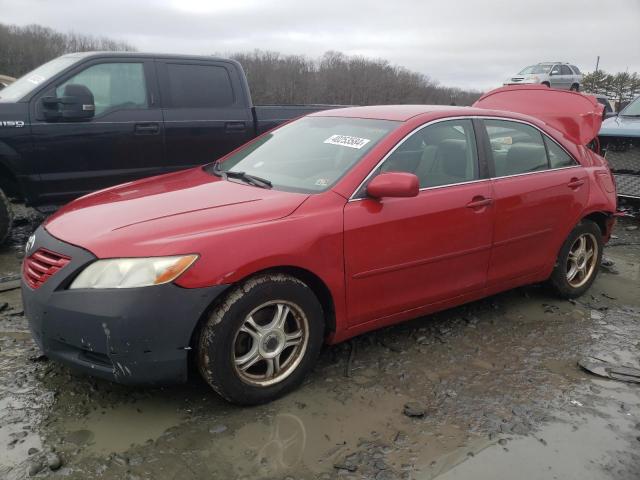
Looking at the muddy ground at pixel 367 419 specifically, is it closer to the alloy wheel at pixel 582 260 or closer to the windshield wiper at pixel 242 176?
the alloy wheel at pixel 582 260

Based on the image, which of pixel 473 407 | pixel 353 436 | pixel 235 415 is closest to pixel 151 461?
pixel 235 415

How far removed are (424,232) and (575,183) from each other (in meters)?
1.72

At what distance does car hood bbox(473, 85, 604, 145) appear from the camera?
5367 mm

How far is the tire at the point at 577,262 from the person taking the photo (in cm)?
446

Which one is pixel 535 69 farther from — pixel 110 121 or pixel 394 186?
pixel 394 186

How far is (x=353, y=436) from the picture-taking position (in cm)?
271

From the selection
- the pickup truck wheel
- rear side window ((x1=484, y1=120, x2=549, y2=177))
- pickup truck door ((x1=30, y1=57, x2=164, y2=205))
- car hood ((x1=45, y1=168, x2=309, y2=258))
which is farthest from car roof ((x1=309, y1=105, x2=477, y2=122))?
the pickup truck wheel

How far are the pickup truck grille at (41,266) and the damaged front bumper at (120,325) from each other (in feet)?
0.11

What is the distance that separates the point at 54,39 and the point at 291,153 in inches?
3157

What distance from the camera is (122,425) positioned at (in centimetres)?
273

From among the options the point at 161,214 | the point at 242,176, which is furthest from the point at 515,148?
the point at 161,214

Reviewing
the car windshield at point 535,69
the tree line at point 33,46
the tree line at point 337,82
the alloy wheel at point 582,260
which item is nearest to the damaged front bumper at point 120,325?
the alloy wheel at point 582,260

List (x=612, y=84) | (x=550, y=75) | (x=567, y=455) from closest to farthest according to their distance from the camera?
(x=567, y=455), (x=550, y=75), (x=612, y=84)

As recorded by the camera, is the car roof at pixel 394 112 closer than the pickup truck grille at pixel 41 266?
No
